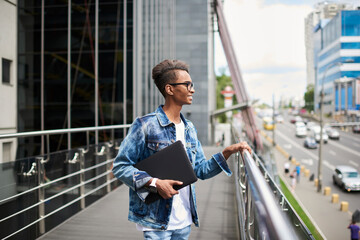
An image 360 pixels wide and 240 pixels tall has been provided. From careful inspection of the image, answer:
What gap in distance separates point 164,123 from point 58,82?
1161cm

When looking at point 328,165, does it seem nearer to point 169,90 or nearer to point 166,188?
point 169,90

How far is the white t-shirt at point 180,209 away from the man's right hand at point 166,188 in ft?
0.85

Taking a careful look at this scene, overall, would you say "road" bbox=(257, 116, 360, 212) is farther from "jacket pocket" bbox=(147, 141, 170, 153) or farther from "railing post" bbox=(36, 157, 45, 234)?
"jacket pocket" bbox=(147, 141, 170, 153)

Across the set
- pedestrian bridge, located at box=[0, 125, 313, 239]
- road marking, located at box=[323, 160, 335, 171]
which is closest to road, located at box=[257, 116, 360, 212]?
road marking, located at box=[323, 160, 335, 171]

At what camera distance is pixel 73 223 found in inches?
181

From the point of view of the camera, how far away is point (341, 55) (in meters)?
26.5

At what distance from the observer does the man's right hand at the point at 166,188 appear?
6.03 feet

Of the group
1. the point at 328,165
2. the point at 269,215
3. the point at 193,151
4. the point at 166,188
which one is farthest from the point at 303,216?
the point at 328,165

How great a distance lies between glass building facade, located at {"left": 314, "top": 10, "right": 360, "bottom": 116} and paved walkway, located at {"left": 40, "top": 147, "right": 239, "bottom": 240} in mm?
17560

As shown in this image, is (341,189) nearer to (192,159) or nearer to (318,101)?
(318,101)

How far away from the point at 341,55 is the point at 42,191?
26.7m

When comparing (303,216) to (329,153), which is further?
(329,153)

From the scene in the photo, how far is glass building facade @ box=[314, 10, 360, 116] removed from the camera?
76.5 ft

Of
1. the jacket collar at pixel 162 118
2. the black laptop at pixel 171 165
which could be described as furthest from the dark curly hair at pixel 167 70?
the black laptop at pixel 171 165
